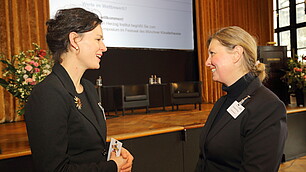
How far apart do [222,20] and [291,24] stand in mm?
Result: 2685

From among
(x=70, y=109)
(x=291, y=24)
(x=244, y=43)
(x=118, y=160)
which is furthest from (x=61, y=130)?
(x=291, y=24)

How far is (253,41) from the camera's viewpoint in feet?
5.46

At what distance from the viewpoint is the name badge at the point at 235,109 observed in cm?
150

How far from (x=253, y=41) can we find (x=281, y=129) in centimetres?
57

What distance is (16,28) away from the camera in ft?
16.7

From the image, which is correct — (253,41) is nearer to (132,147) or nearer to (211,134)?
(211,134)

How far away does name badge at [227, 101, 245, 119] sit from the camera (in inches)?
59.0

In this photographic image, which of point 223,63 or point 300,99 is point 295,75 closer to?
point 300,99

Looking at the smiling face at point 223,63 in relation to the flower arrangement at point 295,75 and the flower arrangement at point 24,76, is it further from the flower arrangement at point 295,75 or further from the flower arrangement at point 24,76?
the flower arrangement at point 295,75

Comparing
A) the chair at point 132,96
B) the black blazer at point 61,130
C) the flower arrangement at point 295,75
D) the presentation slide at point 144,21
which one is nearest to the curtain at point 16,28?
the presentation slide at point 144,21

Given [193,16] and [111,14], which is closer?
[111,14]

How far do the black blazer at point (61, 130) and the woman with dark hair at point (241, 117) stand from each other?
61cm

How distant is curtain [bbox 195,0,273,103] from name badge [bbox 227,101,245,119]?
18.2ft

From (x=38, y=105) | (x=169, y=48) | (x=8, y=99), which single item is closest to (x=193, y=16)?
(x=169, y=48)
